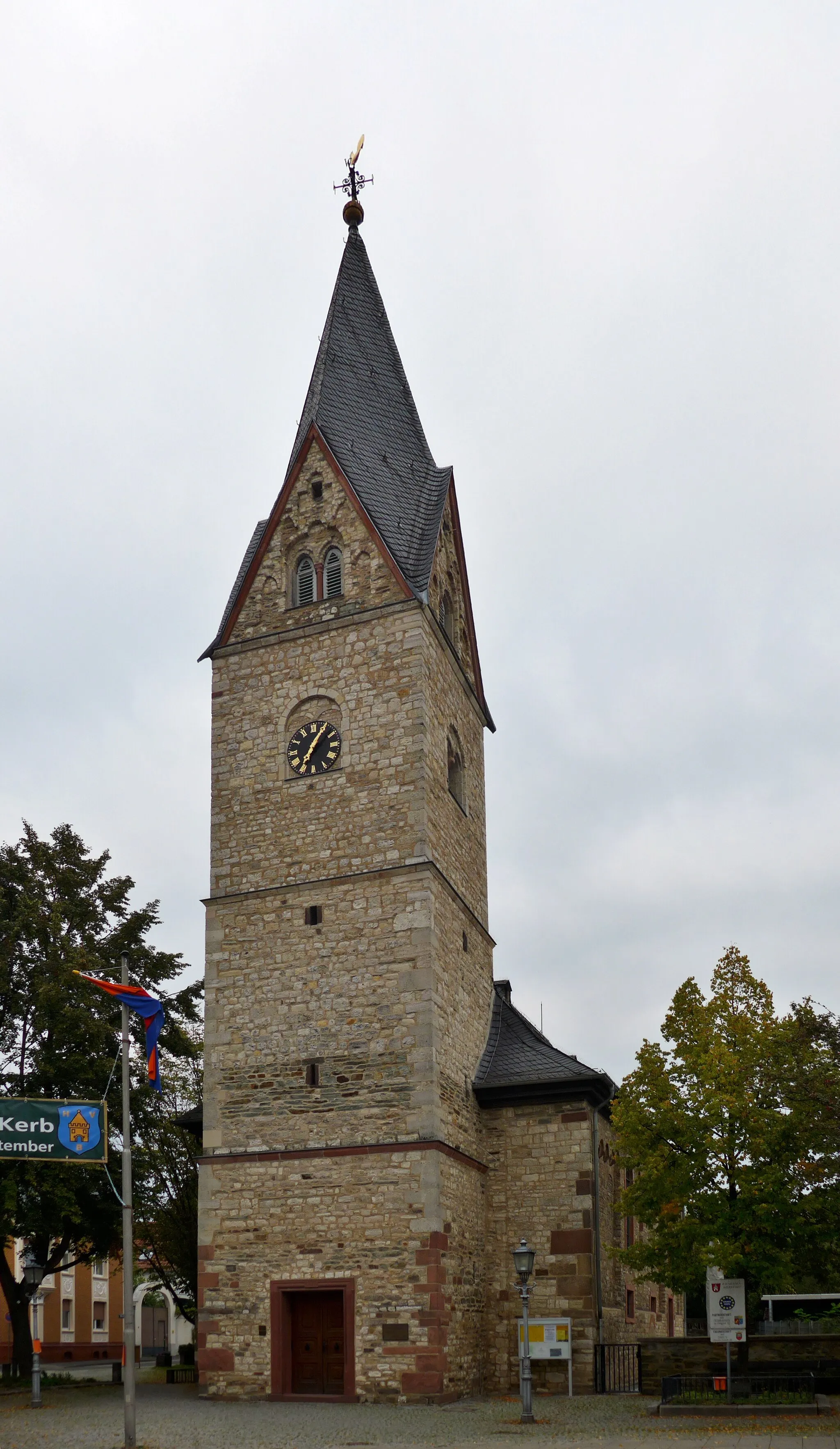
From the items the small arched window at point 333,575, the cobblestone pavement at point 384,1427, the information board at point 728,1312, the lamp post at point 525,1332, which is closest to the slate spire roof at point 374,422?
the small arched window at point 333,575

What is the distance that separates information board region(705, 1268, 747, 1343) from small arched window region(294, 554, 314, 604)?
45.2 feet

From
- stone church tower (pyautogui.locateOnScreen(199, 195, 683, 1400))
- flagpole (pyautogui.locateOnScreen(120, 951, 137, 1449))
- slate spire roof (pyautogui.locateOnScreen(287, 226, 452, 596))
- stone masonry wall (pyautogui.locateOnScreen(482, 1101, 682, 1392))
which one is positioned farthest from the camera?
slate spire roof (pyautogui.locateOnScreen(287, 226, 452, 596))

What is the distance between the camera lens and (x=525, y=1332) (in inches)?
699

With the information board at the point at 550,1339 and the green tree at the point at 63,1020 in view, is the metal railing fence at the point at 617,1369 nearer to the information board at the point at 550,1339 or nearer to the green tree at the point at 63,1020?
the information board at the point at 550,1339

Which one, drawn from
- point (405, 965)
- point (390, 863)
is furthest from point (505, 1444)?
point (390, 863)

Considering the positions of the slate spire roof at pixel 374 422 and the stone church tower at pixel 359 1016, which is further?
the slate spire roof at pixel 374 422

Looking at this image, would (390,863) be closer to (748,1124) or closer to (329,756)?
(329,756)

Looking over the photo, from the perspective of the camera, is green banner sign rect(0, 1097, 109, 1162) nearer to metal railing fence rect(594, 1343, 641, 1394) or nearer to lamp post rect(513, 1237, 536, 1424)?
lamp post rect(513, 1237, 536, 1424)


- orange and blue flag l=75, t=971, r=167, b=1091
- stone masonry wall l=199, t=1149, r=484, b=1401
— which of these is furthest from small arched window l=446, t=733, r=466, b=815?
orange and blue flag l=75, t=971, r=167, b=1091

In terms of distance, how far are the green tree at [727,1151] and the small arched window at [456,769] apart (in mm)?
6651

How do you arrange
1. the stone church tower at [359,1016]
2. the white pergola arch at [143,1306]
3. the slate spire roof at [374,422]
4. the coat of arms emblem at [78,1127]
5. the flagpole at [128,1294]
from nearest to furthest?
the flagpole at [128,1294] < the coat of arms emblem at [78,1127] < the stone church tower at [359,1016] < the slate spire roof at [374,422] < the white pergola arch at [143,1306]

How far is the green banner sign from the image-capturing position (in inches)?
607

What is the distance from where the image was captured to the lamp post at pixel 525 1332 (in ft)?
56.7

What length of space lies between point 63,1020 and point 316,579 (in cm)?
961
